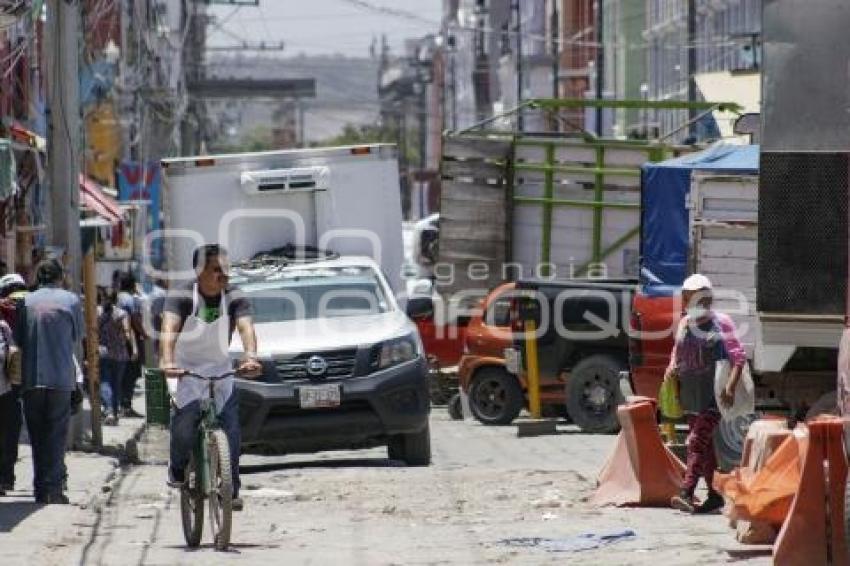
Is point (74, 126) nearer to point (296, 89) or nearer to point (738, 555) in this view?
point (738, 555)

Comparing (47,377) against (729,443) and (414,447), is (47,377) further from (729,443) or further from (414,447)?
(729,443)

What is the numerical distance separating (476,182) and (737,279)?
9560 millimetres

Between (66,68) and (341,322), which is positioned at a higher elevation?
(66,68)

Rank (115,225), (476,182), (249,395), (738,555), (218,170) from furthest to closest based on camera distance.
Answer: (115,225) → (476,182) → (218,170) → (249,395) → (738,555)

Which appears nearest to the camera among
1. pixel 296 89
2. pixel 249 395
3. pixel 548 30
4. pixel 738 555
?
pixel 738 555

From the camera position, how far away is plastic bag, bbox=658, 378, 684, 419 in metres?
15.9

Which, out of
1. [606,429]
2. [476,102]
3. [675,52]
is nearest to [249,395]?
[606,429]

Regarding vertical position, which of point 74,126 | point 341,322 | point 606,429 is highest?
point 74,126

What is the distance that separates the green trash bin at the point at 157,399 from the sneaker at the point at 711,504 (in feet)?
33.1

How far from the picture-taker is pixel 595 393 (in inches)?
1031

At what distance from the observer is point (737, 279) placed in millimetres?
22125

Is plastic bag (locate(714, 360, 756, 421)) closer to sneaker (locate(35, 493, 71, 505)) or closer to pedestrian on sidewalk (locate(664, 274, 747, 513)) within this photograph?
pedestrian on sidewalk (locate(664, 274, 747, 513))

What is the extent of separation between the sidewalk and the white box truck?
151 centimetres

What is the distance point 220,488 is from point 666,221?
11814 millimetres
